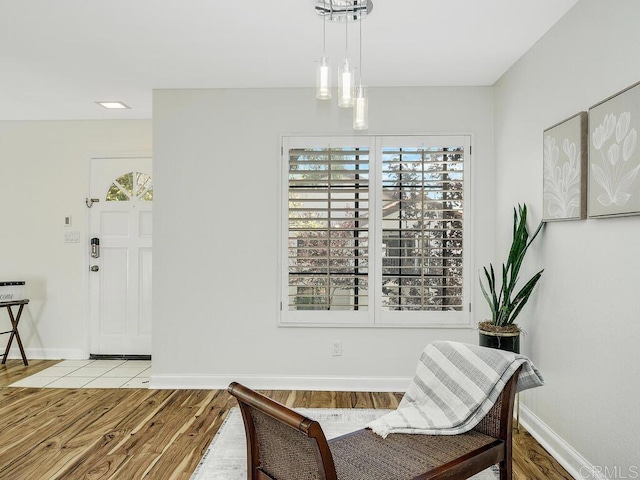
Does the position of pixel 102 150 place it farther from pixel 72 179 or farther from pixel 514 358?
pixel 514 358

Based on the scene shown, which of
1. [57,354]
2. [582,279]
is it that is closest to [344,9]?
[582,279]

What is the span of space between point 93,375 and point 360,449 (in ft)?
10.7

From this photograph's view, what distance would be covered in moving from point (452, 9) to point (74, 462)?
131 inches

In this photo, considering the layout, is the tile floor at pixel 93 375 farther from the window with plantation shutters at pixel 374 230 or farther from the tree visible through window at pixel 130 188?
the tree visible through window at pixel 130 188

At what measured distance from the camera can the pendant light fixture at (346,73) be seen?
194 cm

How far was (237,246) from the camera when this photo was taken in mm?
3705

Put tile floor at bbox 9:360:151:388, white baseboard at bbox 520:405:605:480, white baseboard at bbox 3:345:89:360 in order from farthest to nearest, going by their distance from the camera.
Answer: white baseboard at bbox 3:345:89:360, tile floor at bbox 9:360:151:388, white baseboard at bbox 520:405:605:480

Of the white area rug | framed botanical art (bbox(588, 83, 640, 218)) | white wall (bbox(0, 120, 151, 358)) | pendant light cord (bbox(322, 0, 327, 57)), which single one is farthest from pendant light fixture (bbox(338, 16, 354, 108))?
white wall (bbox(0, 120, 151, 358))

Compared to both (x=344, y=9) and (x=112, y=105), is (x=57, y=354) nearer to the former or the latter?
(x=112, y=105)

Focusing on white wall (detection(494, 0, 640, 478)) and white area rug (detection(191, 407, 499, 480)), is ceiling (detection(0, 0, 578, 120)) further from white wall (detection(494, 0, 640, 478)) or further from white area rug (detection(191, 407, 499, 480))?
white area rug (detection(191, 407, 499, 480))

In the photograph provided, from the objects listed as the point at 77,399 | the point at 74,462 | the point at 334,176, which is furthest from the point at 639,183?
the point at 77,399

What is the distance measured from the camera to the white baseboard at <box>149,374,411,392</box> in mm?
3670

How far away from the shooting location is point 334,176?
144 inches

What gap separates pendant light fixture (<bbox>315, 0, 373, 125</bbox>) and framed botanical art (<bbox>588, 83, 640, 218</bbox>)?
1117 millimetres
